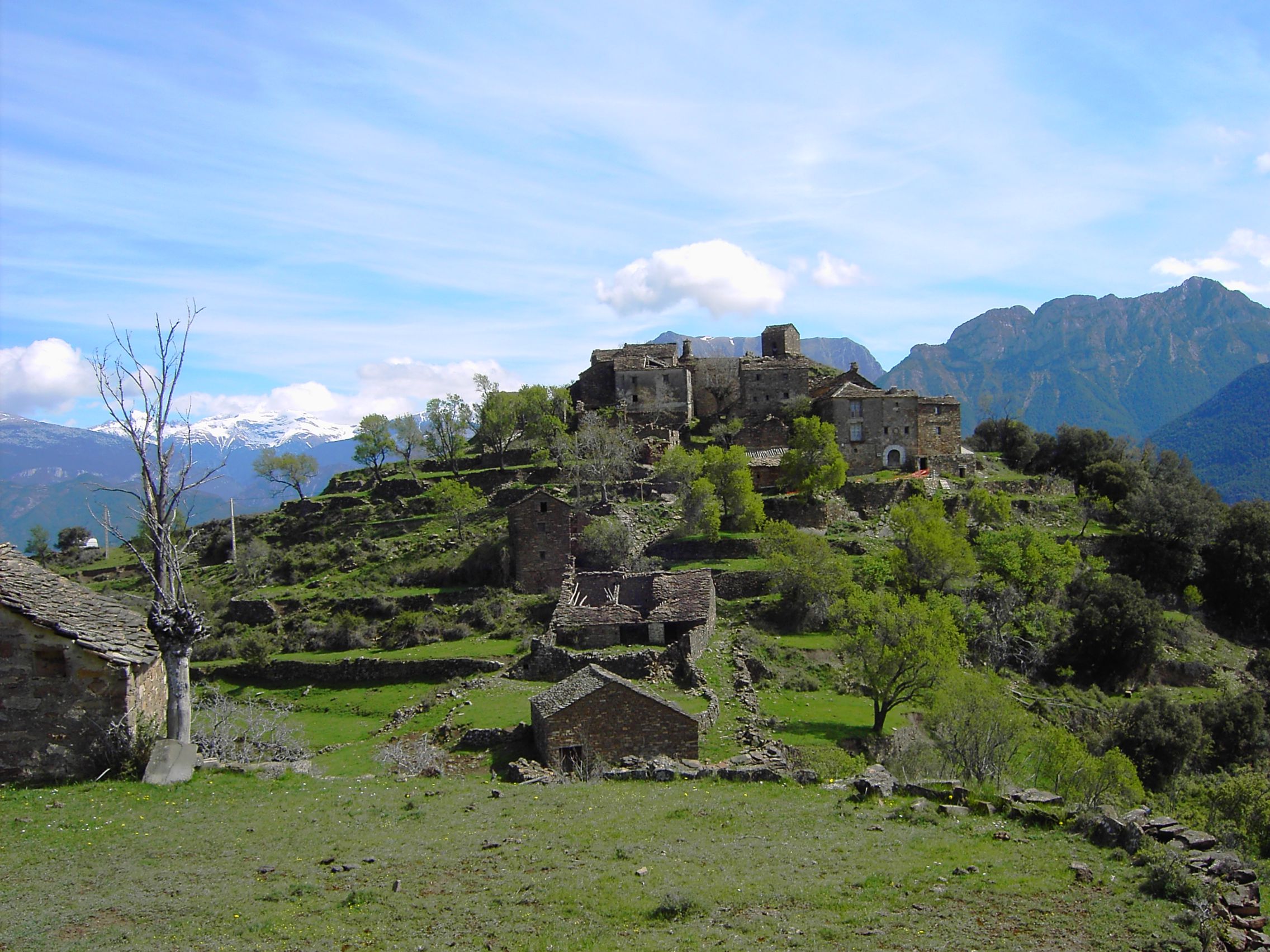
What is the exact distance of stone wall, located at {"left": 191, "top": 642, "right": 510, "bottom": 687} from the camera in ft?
103

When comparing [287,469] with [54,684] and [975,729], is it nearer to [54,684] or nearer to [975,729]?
[54,684]

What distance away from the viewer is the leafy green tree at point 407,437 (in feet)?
206

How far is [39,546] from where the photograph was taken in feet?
230

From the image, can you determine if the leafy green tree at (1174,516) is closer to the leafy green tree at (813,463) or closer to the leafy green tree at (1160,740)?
the leafy green tree at (813,463)

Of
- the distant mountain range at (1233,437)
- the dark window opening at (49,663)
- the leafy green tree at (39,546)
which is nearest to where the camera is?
the dark window opening at (49,663)

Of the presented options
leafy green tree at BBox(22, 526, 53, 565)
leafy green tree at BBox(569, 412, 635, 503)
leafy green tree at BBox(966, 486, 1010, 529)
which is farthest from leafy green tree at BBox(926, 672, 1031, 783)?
leafy green tree at BBox(22, 526, 53, 565)

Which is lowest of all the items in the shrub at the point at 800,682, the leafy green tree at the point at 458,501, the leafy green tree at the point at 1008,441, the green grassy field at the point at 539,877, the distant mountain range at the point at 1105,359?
the shrub at the point at 800,682

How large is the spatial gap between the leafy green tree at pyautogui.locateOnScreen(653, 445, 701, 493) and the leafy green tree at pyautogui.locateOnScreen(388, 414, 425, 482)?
22.5m

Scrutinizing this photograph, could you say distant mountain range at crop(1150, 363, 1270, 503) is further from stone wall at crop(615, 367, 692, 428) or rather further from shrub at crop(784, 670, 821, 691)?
shrub at crop(784, 670, 821, 691)

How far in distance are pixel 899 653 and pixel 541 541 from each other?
1846cm

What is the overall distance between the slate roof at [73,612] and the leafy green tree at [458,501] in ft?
100

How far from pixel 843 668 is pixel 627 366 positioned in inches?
1378

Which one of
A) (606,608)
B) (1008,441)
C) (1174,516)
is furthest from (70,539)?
(1174,516)

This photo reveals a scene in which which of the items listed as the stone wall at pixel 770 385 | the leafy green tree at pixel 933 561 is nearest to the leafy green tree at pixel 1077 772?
the leafy green tree at pixel 933 561
